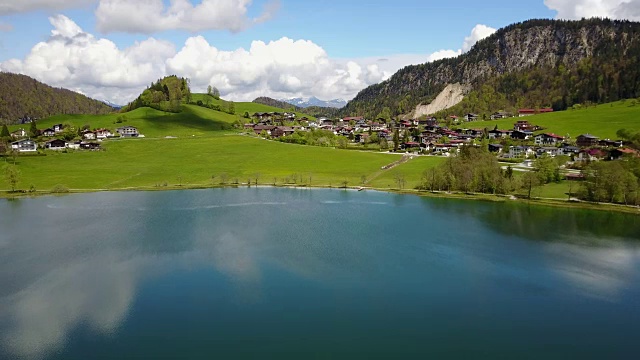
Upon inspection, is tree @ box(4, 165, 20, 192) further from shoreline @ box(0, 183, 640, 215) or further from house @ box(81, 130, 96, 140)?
house @ box(81, 130, 96, 140)

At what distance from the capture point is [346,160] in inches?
3595

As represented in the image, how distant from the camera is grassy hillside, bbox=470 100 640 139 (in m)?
108

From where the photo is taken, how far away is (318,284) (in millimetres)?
32688

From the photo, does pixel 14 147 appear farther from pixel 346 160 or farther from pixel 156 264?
pixel 156 264

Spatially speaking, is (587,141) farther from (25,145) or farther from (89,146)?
(25,145)

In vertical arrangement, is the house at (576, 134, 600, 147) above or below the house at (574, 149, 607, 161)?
above

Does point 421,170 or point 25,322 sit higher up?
point 421,170

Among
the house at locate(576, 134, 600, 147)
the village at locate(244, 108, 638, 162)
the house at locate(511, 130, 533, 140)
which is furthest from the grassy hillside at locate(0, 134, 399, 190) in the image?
the house at locate(576, 134, 600, 147)

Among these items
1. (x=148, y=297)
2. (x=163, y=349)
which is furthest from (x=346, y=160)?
(x=163, y=349)

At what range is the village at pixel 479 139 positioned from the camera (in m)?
87.4

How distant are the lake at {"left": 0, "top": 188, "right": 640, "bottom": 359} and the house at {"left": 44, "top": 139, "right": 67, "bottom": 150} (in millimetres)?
49602

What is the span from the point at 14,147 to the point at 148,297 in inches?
3324

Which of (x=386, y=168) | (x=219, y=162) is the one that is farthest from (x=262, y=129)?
(x=386, y=168)

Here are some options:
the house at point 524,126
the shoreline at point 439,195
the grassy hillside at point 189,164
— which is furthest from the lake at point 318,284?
the house at point 524,126
